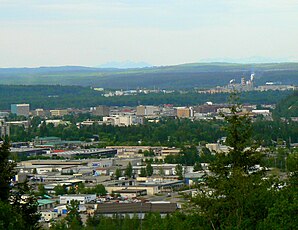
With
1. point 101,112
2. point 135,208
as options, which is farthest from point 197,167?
point 101,112

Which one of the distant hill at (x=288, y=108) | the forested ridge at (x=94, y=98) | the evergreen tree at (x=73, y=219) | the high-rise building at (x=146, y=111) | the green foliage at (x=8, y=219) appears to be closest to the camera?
the green foliage at (x=8, y=219)

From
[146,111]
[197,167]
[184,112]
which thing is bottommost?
[146,111]

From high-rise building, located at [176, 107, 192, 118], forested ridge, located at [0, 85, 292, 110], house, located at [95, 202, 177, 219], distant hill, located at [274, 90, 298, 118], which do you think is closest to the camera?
house, located at [95, 202, 177, 219]

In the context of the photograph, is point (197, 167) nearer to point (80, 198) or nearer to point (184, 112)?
point (80, 198)

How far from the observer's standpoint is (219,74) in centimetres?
16000

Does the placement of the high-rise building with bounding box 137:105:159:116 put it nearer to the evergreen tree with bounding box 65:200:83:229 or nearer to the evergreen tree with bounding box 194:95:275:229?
the evergreen tree with bounding box 65:200:83:229

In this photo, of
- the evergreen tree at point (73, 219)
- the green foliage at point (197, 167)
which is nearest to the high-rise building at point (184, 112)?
the green foliage at point (197, 167)

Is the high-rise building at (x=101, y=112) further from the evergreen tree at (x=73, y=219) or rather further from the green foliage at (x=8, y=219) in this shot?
the green foliage at (x=8, y=219)

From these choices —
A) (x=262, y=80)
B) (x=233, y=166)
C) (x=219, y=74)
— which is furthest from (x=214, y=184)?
(x=219, y=74)

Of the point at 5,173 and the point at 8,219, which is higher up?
the point at 5,173

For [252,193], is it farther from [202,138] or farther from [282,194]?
[202,138]

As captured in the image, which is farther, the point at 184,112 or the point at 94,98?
the point at 94,98

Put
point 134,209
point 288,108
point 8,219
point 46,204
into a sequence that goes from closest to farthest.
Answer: point 8,219 → point 134,209 → point 46,204 → point 288,108

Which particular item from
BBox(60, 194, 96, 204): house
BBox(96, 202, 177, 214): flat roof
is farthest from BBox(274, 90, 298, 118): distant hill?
BBox(96, 202, 177, 214): flat roof
